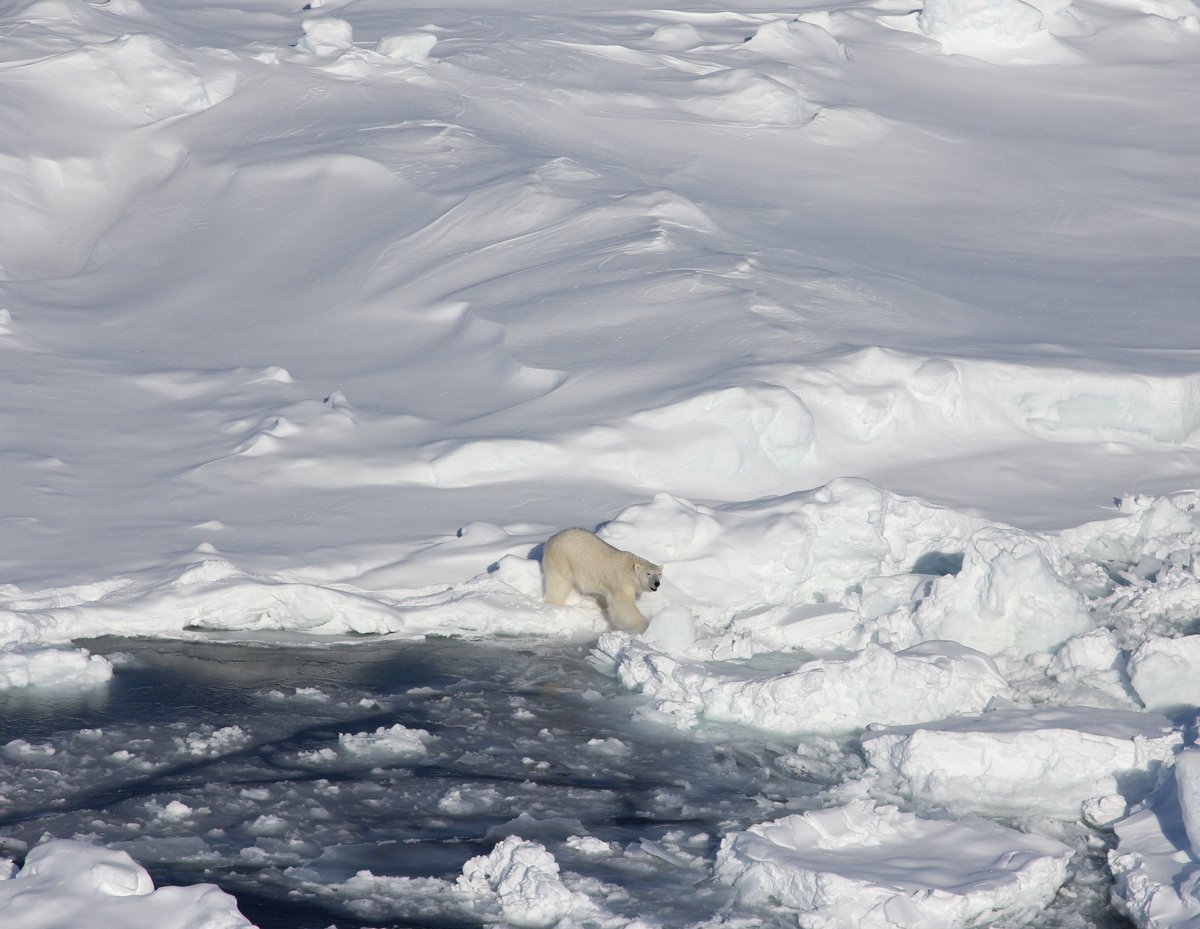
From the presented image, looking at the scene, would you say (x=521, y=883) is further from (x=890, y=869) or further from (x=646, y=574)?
(x=646, y=574)

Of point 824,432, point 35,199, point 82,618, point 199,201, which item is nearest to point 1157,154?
point 824,432

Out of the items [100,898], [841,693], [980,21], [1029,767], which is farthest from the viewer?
[980,21]

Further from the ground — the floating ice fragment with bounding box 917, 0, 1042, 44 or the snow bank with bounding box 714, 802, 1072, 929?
the floating ice fragment with bounding box 917, 0, 1042, 44

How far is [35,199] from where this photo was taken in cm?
1681

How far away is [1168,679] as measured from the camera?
7.68 meters

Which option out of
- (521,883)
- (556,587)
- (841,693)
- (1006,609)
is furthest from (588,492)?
(521,883)

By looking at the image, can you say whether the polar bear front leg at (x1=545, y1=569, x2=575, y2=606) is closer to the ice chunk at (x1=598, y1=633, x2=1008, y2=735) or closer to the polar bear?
the polar bear

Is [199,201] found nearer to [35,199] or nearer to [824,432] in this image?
[35,199]

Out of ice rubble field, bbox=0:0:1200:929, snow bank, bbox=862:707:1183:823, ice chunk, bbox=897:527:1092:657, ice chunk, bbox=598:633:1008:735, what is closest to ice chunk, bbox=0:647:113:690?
ice rubble field, bbox=0:0:1200:929

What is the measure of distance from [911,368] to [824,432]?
101cm

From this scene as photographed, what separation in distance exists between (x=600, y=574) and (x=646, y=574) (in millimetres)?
374

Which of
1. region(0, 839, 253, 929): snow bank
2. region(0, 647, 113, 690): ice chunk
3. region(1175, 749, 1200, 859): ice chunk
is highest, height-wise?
region(1175, 749, 1200, 859): ice chunk

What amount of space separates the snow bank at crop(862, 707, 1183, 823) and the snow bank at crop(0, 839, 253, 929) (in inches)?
132

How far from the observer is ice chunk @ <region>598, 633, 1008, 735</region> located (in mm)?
7582
